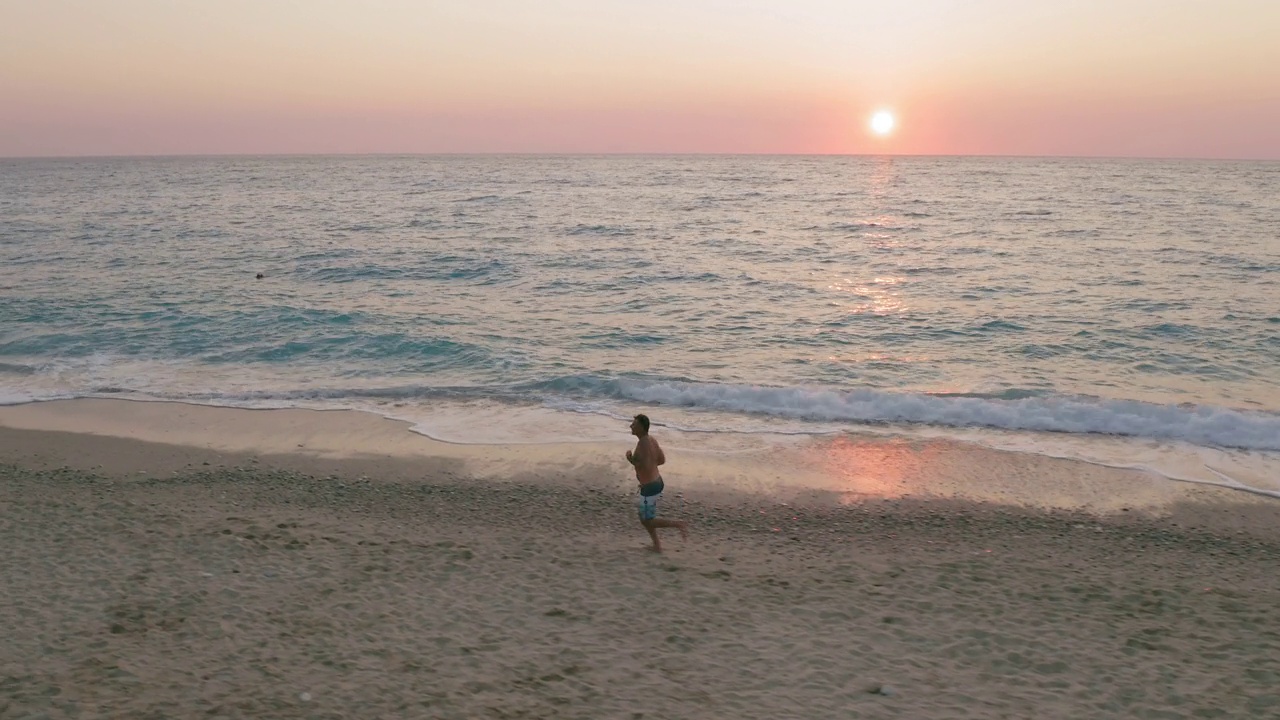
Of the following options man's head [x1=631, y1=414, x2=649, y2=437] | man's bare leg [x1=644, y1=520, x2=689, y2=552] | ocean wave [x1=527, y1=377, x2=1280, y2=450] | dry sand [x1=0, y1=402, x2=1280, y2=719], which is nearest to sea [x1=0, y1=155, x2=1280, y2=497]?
ocean wave [x1=527, y1=377, x2=1280, y2=450]

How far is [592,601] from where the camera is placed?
8.32m

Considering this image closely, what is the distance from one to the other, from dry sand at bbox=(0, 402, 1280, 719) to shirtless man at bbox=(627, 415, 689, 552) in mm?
353

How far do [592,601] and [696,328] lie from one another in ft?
49.9

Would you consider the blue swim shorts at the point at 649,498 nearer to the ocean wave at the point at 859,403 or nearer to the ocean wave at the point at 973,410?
the ocean wave at the point at 859,403

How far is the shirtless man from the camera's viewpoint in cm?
943

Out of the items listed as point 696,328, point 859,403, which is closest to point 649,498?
point 859,403

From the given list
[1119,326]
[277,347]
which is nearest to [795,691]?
[277,347]

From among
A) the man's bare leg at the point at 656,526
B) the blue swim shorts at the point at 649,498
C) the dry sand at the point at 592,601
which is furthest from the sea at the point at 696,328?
the blue swim shorts at the point at 649,498

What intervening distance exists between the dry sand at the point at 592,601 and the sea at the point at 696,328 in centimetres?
306

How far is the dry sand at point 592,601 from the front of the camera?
670 centimetres

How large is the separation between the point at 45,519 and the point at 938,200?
6952 cm

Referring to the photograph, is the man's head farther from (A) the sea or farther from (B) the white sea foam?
(B) the white sea foam

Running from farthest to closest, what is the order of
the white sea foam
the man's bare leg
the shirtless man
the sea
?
the sea → the white sea foam → the man's bare leg → the shirtless man

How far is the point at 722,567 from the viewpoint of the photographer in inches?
360
